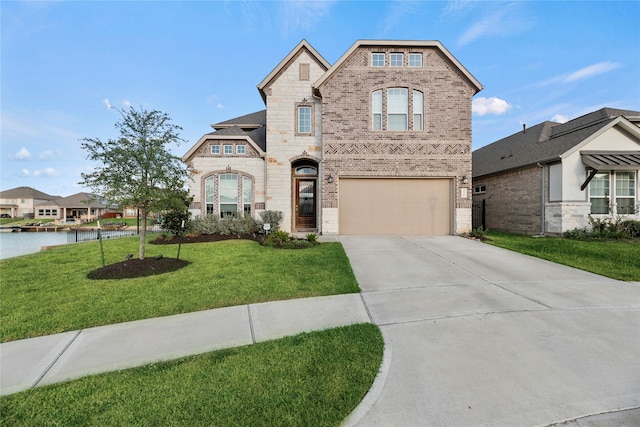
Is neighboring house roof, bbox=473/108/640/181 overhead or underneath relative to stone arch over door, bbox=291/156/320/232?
overhead

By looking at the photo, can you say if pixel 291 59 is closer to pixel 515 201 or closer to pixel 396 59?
pixel 396 59

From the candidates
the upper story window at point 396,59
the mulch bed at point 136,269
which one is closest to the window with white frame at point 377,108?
the upper story window at point 396,59

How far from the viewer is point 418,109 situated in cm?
1315

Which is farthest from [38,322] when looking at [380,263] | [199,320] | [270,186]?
[270,186]

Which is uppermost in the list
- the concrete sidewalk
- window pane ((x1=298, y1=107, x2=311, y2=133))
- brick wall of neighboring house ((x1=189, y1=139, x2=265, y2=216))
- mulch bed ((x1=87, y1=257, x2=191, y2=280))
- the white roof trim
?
window pane ((x1=298, y1=107, x2=311, y2=133))

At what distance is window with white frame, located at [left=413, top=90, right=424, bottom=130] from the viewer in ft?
43.0

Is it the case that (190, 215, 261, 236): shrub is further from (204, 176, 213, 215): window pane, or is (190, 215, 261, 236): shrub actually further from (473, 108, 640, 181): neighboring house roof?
(473, 108, 640, 181): neighboring house roof

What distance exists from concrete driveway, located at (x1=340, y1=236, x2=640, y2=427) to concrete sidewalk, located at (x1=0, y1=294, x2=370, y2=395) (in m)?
1.03

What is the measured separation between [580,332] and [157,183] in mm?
8700

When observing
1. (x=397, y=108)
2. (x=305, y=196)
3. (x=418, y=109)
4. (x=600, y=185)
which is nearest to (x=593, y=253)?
(x=600, y=185)

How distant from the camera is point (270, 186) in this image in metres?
14.1

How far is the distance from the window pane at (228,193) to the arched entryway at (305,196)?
117 inches

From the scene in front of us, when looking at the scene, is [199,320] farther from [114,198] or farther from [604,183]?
[604,183]

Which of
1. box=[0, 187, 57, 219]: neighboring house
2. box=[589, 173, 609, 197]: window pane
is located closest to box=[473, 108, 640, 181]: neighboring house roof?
box=[589, 173, 609, 197]: window pane
